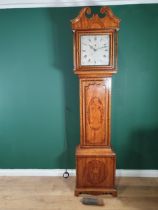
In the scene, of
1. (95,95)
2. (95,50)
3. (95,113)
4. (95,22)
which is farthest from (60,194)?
(95,22)

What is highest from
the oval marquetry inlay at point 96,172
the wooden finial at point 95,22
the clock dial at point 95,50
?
the wooden finial at point 95,22

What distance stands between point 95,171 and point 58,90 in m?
1.06

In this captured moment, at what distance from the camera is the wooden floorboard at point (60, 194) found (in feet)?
6.45

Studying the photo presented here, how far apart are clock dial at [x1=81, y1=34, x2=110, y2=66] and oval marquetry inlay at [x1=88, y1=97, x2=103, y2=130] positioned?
14.9 inches

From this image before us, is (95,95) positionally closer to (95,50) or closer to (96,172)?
(95,50)

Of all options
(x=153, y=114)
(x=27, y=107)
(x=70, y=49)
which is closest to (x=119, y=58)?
(x=70, y=49)

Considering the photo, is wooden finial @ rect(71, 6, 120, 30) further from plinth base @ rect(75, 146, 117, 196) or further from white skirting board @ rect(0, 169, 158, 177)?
white skirting board @ rect(0, 169, 158, 177)

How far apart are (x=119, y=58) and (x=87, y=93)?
2.27 ft

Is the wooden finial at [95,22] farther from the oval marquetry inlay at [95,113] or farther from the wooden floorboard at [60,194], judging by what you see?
the wooden floorboard at [60,194]

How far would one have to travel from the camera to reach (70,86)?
8.12 ft

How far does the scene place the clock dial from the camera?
202 cm

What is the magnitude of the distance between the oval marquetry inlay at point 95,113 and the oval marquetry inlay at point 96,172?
1.23 ft

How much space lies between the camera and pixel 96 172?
6.95ft

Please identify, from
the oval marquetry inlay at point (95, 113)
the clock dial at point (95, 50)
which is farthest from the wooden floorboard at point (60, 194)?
the clock dial at point (95, 50)
